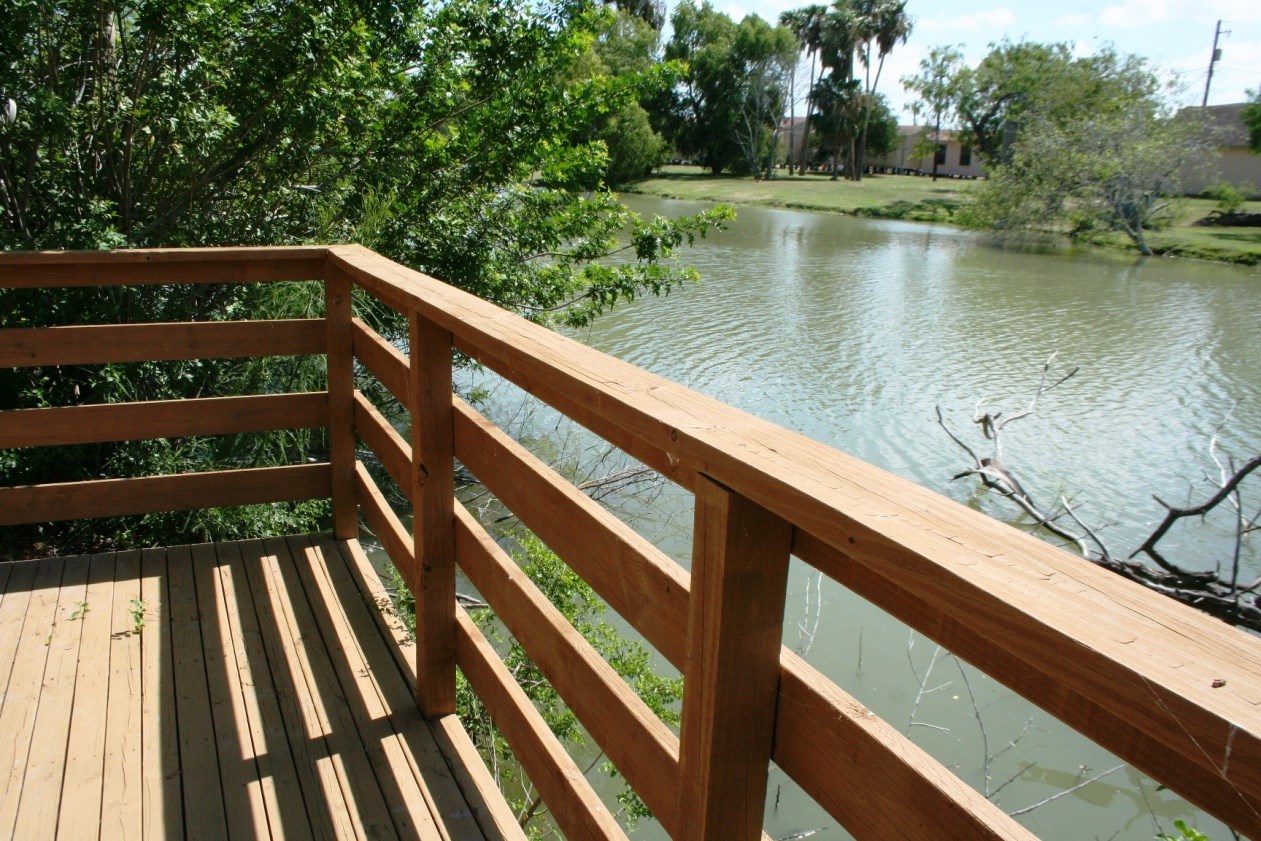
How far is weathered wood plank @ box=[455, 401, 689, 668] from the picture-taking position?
1431 mm

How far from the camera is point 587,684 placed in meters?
1.75

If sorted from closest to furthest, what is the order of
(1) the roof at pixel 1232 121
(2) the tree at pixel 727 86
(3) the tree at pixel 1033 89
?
(3) the tree at pixel 1033 89 < (1) the roof at pixel 1232 121 < (2) the tree at pixel 727 86

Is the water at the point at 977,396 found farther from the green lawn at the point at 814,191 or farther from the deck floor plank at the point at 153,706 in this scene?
the green lawn at the point at 814,191

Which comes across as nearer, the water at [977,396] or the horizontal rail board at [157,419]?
the horizontal rail board at [157,419]

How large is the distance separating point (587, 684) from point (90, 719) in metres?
1.47

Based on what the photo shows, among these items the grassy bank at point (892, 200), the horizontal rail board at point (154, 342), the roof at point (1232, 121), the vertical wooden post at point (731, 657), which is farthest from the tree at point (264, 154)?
the roof at point (1232, 121)

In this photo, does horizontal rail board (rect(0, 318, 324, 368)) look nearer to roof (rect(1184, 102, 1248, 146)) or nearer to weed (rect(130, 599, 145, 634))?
weed (rect(130, 599, 145, 634))

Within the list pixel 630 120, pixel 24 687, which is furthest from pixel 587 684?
pixel 630 120

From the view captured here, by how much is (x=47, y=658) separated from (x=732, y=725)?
2.33 metres

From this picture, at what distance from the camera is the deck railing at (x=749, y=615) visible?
71cm

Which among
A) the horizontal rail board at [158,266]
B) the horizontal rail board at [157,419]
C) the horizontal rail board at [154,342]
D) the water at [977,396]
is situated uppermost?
the horizontal rail board at [158,266]

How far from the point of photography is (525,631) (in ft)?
6.70

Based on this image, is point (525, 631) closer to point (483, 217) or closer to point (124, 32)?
point (124, 32)

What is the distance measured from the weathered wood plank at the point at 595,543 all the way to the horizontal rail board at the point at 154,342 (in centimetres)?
156
